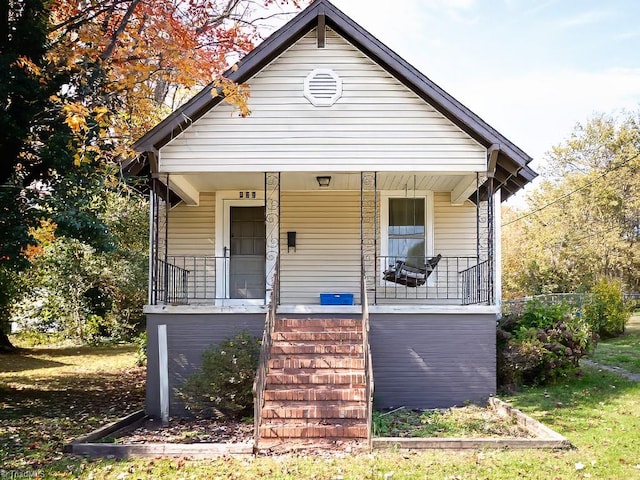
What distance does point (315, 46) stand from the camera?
440 inches

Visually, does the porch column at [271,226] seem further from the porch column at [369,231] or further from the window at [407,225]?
the window at [407,225]

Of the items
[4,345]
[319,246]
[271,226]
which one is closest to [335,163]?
[271,226]

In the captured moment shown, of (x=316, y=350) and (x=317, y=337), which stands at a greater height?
(x=317, y=337)

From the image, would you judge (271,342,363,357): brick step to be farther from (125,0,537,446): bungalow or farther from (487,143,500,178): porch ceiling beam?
(487,143,500,178): porch ceiling beam

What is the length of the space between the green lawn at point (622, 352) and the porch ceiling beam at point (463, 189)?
4.97 m

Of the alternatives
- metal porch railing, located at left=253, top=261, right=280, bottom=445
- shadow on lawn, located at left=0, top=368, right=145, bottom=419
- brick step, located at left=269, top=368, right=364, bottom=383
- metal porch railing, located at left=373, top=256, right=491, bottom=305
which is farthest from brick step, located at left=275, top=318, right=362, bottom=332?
shadow on lawn, located at left=0, top=368, right=145, bottom=419

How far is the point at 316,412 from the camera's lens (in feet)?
28.7

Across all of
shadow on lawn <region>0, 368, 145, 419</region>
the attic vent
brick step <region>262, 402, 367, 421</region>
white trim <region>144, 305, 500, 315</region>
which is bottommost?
shadow on lawn <region>0, 368, 145, 419</region>

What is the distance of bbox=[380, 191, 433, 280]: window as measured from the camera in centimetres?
1327

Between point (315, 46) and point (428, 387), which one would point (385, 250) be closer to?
point (428, 387)

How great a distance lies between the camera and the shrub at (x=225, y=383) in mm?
9430

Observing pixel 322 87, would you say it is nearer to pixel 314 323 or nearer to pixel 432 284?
pixel 314 323

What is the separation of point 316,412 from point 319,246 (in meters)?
4.99

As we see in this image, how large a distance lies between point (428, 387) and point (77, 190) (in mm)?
6548
